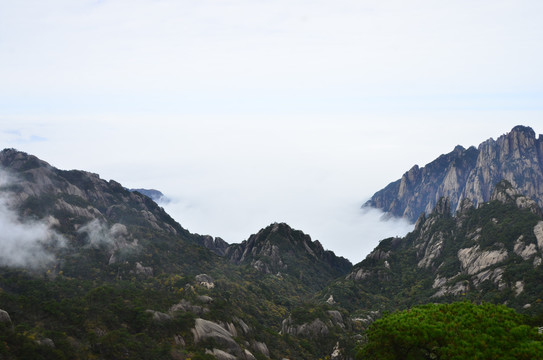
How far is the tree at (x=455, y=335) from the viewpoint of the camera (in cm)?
4728

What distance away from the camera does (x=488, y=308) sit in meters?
58.8

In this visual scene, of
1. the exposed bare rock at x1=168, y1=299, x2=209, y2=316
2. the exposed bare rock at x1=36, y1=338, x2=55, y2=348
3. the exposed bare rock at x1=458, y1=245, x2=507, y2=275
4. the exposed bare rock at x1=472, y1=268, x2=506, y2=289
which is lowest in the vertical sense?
the exposed bare rock at x1=36, y1=338, x2=55, y2=348

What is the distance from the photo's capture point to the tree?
47.3 metres

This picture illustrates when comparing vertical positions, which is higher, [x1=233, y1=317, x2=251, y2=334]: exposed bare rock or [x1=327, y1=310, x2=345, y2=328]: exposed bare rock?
[x1=327, y1=310, x2=345, y2=328]: exposed bare rock

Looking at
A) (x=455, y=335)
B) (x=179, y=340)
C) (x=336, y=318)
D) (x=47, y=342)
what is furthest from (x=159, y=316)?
(x=336, y=318)

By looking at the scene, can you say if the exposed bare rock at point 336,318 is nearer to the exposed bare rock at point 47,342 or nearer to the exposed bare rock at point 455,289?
the exposed bare rock at point 455,289

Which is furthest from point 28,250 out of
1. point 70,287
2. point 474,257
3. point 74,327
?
point 474,257

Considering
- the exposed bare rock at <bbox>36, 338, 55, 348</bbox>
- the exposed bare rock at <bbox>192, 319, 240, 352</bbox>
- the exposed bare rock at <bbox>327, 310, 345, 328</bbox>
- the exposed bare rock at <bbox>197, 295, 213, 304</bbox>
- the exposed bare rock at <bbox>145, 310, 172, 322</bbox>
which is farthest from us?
the exposed bare rock at <bbox>327, 310, 345, 328</bbox>

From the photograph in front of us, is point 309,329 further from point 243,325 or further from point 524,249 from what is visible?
point 524,249

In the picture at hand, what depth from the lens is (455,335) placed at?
167ft

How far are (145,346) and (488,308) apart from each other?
77.4 meters

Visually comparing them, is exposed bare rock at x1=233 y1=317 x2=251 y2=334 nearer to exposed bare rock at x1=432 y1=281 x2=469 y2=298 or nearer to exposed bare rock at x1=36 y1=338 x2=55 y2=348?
exposed bare rock at x1=36 y1=338 x2=55 y2=348

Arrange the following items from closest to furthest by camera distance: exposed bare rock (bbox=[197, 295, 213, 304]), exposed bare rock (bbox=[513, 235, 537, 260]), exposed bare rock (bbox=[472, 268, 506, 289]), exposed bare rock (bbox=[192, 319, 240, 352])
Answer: exposed bare rock (bbox=[192, 319, 240, 352]) → exposed bare rock (bbox=[197, 295, 213, 304]) → exposed bare rock (bbox=[472, 268, 506, 289]) → exposed bare rock (bbox=[513, 235, 537, 260])

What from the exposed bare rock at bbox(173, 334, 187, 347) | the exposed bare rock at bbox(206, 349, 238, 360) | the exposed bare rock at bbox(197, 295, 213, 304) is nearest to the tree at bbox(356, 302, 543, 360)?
the exposed bare rock at bbox(206, 349, 238, 360)
